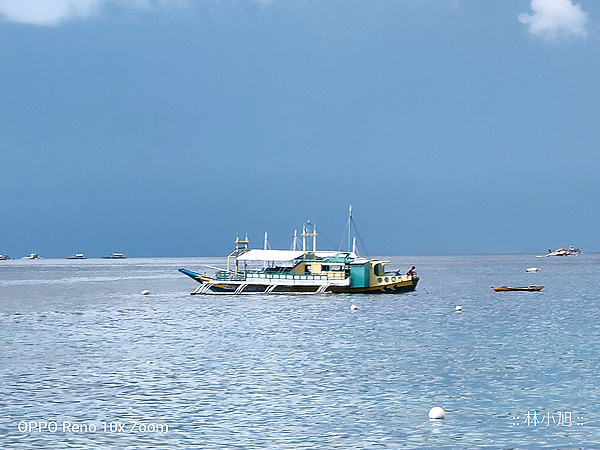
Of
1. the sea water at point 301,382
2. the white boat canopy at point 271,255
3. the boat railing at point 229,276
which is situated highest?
the white boat canopy at point 271,255

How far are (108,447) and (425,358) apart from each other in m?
22.6

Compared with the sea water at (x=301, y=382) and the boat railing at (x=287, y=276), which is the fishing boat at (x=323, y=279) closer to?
the boat railing at (x=287, y=276)

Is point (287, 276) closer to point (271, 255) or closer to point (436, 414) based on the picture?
point (271, 255)

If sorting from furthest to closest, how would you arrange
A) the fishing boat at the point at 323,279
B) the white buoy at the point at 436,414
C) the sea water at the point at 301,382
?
the fishing boat at the point at 323,279 < the white buoy at the point at 436,414 < the sea water at the point at 301,382

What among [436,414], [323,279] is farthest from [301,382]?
[323,279]

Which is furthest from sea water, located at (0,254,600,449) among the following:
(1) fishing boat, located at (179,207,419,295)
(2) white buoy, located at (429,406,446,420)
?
(1) fishing boat, located at (179,207,419,295)

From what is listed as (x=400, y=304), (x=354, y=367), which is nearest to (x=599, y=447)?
(x=354, y=367)

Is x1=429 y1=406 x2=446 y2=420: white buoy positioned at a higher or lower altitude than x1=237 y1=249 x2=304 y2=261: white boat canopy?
lower

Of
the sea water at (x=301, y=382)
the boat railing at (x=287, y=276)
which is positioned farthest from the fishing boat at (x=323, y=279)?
the sea water at (x=301, y=382)

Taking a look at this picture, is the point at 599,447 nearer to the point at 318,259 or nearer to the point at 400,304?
the point at 400,304

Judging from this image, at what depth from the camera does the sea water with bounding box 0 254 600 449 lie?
25.5 m

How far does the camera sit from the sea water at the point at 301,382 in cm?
2545

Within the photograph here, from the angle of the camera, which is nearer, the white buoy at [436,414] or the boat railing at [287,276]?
the white buoy at [436,414]

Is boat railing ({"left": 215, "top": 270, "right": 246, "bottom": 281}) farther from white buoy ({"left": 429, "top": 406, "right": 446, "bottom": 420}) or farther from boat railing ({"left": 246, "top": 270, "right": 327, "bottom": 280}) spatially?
white buoy ({"left": 429, "top": 406, "right": 446, "bottom": 420})
